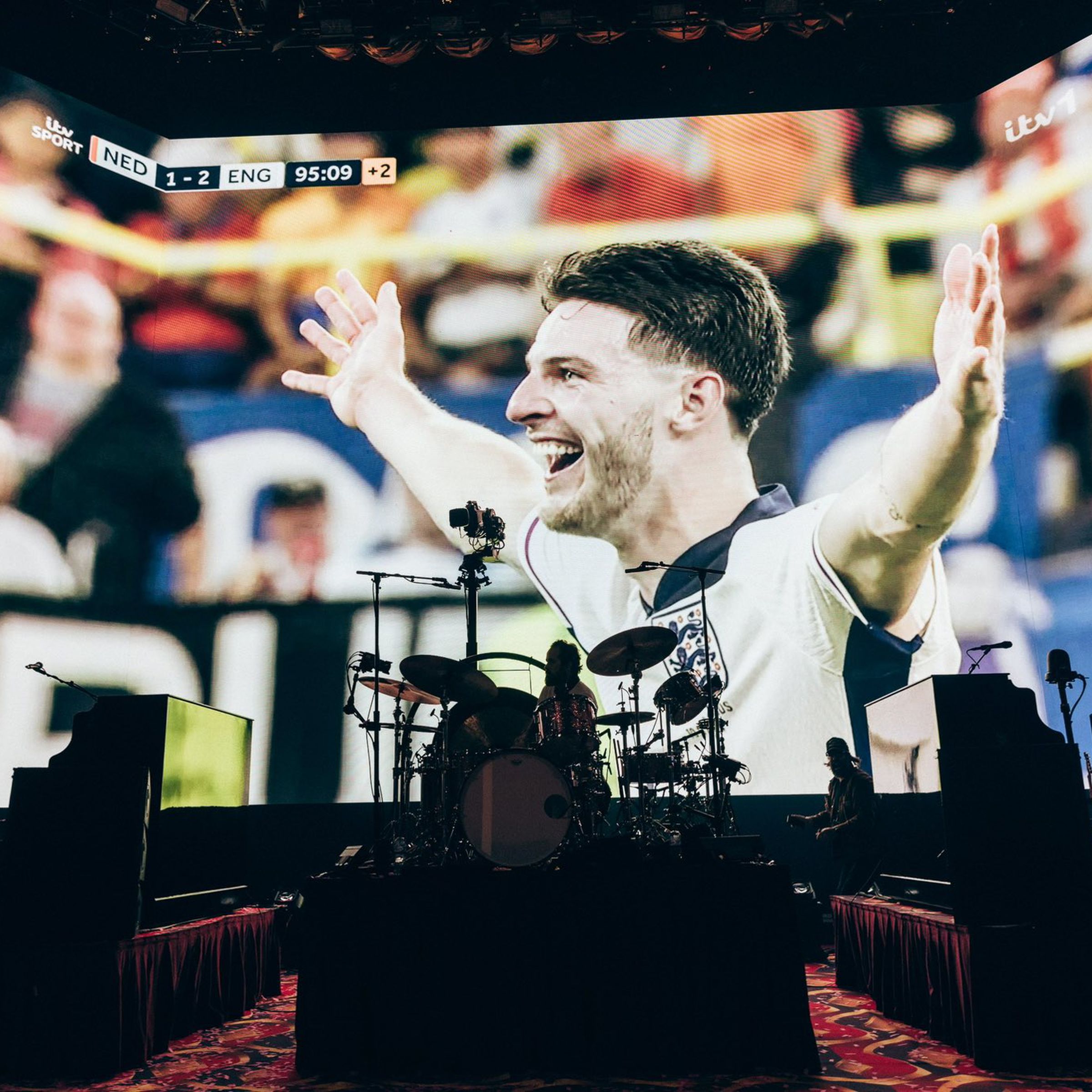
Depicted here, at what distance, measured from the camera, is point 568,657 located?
572cm

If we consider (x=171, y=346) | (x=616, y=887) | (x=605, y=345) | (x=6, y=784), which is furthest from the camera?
(x=171, y=346)

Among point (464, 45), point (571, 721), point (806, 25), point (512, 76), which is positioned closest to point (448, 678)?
point (571, 721)

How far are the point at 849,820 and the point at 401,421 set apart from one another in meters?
5.07

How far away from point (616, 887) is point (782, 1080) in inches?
38.3

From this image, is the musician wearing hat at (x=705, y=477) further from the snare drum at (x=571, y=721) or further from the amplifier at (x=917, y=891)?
the snare drum at (x=571, y=721)

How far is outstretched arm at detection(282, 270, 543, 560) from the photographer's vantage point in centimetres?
854

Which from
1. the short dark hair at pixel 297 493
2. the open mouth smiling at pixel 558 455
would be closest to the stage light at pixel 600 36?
the open mouth smiling at pixel 558 455

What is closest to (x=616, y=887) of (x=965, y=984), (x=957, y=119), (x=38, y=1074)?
(x=965, y=984)

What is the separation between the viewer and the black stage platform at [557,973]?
4023 mm

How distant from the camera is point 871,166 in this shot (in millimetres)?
8906

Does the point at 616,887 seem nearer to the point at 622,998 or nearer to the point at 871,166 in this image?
the point at 622,998

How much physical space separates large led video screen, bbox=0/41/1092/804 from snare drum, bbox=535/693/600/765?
234 cm

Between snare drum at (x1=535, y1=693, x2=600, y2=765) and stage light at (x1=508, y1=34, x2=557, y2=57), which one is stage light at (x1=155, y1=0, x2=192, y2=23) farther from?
snare drum at (x1=535, y1=693, x2=600, y2=765)

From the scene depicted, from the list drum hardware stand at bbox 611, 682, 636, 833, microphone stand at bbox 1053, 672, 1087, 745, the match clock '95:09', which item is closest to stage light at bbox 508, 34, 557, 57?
the match clock '95:09'
